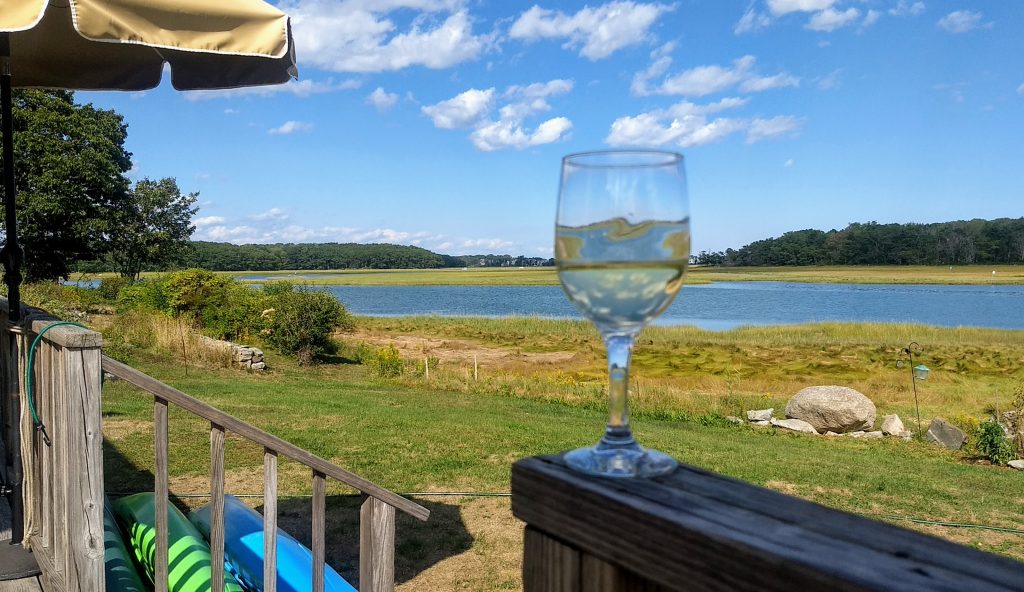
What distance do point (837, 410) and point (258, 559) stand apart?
1175 centimetres

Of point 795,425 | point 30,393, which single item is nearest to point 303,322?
point 795,425

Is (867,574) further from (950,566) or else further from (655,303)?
(655,303)

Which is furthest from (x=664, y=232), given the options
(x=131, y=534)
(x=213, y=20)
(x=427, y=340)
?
(x=427, y=340)

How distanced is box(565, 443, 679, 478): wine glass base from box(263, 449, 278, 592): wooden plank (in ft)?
6.49

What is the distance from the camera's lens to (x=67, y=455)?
272 centimetres

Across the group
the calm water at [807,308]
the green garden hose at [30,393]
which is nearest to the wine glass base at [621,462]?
the green garden hose at [30,393]

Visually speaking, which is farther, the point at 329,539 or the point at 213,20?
the point at 329,539

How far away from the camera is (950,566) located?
55 centimetres

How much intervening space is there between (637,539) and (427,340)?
3127 centimetres

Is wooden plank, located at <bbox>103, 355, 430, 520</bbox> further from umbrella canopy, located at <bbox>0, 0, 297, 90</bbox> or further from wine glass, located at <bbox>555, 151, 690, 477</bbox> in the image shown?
wine glass, located at <bbox>555, 151, 690, 477</bbox>

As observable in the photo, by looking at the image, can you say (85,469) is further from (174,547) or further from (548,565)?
(548,565)

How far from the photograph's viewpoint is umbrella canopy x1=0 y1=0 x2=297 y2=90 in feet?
9.27

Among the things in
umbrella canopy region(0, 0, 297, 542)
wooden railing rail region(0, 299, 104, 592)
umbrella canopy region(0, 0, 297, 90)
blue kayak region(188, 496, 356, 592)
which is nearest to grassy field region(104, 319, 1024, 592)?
blue kayak region(188, 496, 356, 592)

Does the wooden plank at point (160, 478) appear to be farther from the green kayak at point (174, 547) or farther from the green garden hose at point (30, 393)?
the green garden hose at point (30, 393)
